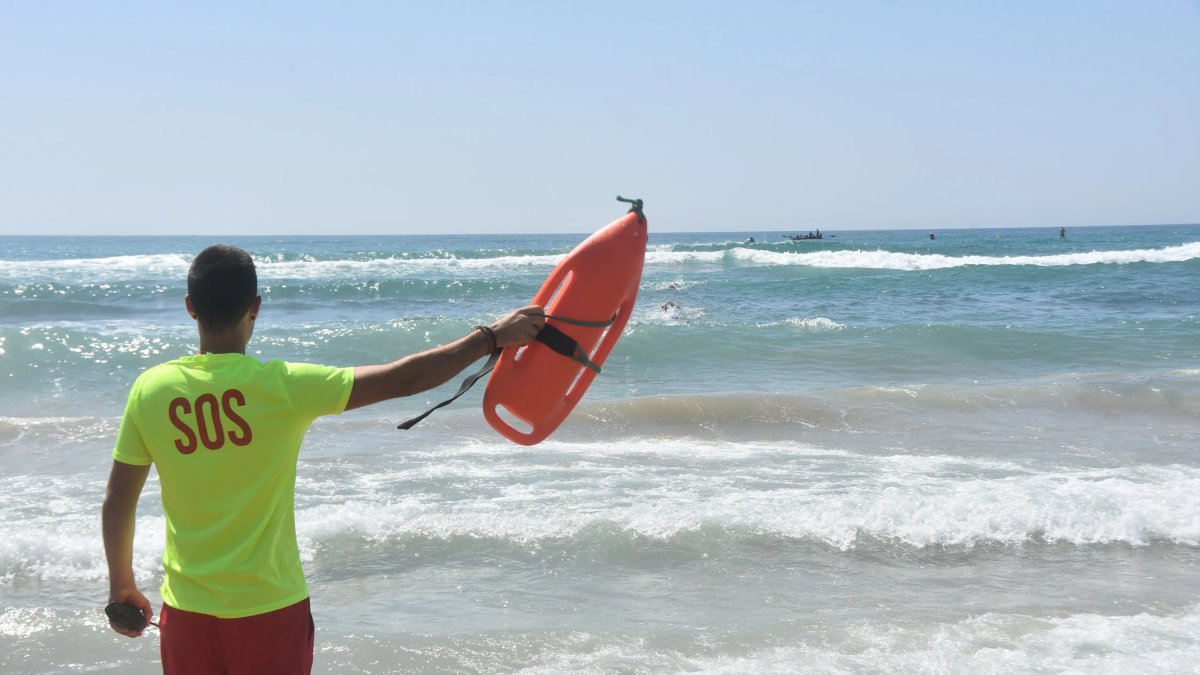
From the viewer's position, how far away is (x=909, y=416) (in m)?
10.2

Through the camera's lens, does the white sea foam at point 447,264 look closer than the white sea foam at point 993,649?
No

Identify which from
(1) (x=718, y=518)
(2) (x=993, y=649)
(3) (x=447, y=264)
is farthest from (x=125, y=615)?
(3) (x=447, y=264)

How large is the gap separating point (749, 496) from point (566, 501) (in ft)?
4.07

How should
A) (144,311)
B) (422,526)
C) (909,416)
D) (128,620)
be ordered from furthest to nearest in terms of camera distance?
1. (144,311)
2. (909,416)
3. (422,526)
4. (128,620)

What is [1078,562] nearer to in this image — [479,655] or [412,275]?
[479,655]

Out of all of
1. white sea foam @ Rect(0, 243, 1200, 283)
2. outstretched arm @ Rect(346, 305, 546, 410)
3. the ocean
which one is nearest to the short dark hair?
outstretched arm @ Rect(346, 305, 546, 410)

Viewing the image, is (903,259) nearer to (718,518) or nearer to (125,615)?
(718,518)

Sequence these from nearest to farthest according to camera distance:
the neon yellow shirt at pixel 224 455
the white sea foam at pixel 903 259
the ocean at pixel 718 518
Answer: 1. the neon yellow shirt at pixel 224 455
2. the ocean at pixel 718 518
3. the white sea foam at pixel 903 259

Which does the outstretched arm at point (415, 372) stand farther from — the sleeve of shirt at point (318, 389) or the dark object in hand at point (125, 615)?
the dark object in hand at point (125, 615)

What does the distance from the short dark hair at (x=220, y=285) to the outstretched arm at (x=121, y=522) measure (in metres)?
0.39

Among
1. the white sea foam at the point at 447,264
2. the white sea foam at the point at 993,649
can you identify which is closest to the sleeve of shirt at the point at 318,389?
the white sea foam at the point at 993,649

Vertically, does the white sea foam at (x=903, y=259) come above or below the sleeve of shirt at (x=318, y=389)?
below

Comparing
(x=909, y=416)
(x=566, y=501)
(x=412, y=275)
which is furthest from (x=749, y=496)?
(x=412, y=275)

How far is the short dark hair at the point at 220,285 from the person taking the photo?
7.37 feet
